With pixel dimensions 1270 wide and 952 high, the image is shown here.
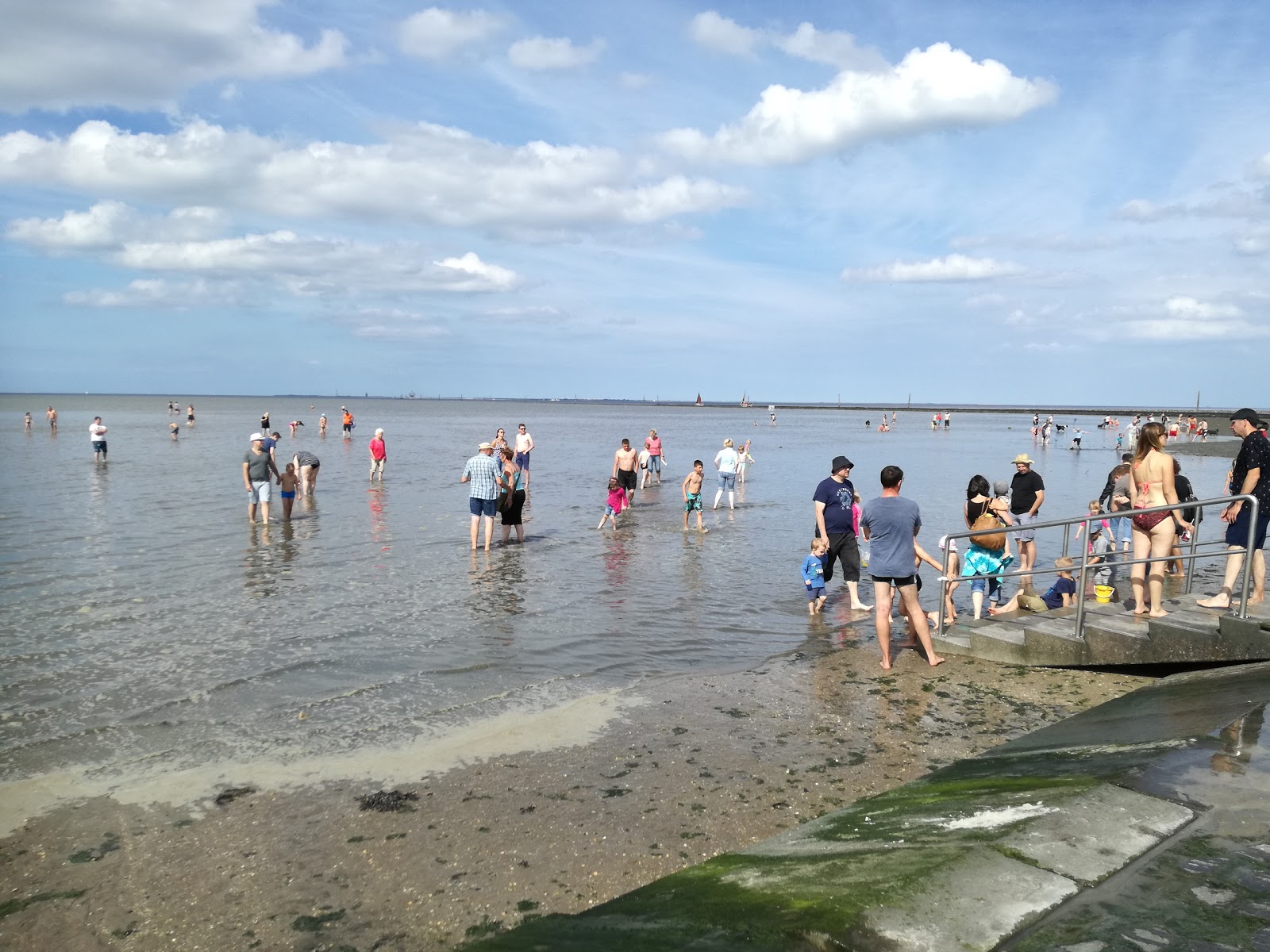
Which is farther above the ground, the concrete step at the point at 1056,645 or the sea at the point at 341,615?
the concrete step at the point at 1056,645

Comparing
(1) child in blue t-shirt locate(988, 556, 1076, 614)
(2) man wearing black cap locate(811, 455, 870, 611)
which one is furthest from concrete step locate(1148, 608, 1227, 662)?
(2) man wearing black cap locate(811, 455, 870, 611)

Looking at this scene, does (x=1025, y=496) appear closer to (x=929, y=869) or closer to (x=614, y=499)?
(x=614, y=499)

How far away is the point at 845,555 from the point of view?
10.6 metres

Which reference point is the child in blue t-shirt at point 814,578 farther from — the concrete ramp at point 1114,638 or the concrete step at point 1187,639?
the concrete step at point 1187,639

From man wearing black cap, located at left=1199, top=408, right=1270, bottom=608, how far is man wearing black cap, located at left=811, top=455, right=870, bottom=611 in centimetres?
371

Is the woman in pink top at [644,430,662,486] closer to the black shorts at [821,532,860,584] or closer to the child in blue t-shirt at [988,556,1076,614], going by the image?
the black shorts at [821,532,860,584]

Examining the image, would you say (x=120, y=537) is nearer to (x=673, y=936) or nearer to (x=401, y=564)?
(x=401, y=564)

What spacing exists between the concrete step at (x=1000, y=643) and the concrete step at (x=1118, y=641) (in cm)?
59

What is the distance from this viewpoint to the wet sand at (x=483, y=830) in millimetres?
4012

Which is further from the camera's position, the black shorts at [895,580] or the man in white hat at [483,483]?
the man in white hat at [483,483]

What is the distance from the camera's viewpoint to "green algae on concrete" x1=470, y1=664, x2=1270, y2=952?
3117 millimetres

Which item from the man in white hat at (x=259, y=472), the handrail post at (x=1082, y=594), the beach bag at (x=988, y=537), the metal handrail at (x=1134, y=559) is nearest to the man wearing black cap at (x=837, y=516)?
the beach bag at (x=988, y=537)

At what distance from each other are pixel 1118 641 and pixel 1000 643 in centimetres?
103

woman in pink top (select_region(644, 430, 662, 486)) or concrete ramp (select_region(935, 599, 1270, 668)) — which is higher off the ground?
woman in pink top (select_region(644, 430, 662, 486))
